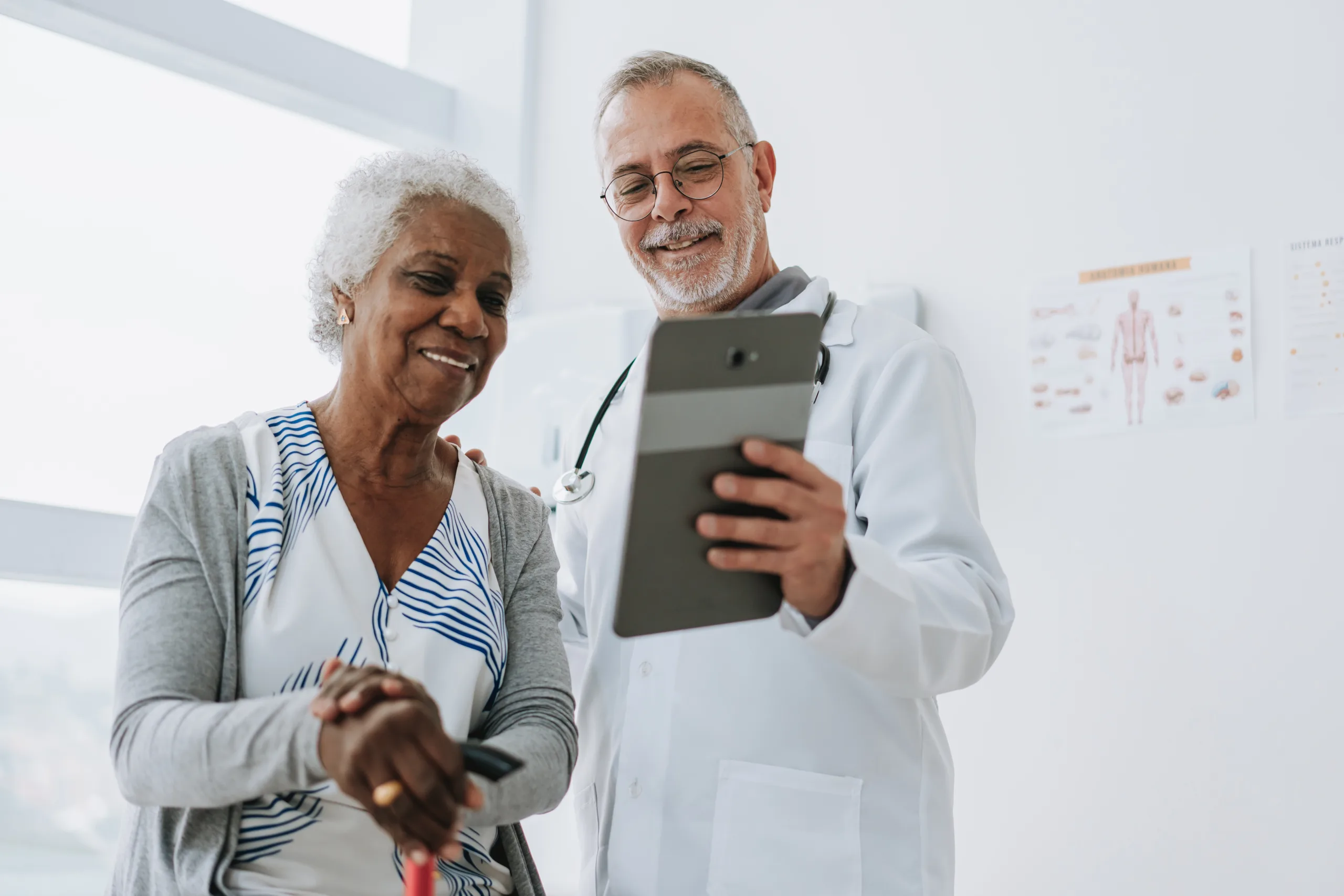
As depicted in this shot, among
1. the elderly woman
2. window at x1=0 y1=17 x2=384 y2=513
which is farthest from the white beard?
window at x1=0 y1=17 x2=384 y2=513

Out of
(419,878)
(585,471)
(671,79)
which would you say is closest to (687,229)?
(671,79)

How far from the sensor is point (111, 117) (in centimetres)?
238

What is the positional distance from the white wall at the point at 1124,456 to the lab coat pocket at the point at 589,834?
0.84m

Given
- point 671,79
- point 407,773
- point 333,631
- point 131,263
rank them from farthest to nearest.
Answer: point 131,263 → point 671,79 → point 333,631 → point 407,773

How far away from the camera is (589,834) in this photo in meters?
1.53

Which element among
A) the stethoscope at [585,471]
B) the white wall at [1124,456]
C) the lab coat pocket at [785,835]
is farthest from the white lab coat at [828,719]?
the white wall at [1124,456]

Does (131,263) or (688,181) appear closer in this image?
(688,181)

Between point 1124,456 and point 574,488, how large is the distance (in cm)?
97

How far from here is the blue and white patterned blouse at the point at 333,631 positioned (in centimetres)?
106

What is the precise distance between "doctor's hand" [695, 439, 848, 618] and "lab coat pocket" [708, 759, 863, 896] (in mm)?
460

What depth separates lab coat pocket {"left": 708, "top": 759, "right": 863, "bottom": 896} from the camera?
131 cm

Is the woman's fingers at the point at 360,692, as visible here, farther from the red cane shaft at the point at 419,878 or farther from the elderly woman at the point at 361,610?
the red cane shaft at the point at 419,878

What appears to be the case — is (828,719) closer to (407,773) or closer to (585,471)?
(585,471)

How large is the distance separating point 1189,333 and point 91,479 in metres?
2.00
